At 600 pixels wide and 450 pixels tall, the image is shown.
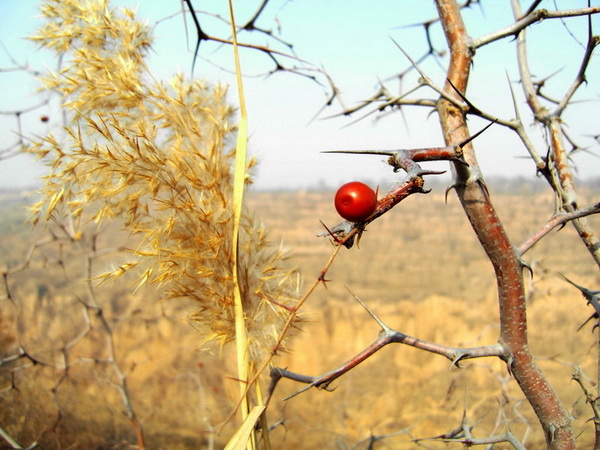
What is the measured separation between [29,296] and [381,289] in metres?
8.03

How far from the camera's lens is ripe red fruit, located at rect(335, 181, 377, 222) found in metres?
0.56

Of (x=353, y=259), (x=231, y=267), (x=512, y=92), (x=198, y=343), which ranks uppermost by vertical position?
(x=512, y=92)

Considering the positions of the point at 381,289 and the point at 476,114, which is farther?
the point at 381,289

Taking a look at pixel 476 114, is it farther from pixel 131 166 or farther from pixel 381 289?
pixel 381 289

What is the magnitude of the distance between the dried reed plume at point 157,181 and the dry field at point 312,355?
14 cm

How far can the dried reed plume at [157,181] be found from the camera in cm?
90

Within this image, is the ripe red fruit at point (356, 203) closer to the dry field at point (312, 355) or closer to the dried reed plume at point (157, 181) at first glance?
the dried reed plume at point (157, 181)

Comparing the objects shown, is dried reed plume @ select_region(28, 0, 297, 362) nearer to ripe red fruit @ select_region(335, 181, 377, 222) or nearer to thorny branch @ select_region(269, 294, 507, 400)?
thorny branch @ select_region(269, 294, 507, 400)

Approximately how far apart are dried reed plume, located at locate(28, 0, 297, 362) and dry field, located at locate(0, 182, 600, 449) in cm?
14

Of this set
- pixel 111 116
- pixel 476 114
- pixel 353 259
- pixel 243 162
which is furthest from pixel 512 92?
pixel 353 259

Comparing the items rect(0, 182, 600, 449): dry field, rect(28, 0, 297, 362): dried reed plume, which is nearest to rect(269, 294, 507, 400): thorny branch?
rect(28, 0, 297, 362): dried reed plume

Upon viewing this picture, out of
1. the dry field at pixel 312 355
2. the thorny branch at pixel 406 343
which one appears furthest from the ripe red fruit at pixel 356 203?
the dry field at pixel 312 355

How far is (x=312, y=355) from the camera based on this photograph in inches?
331

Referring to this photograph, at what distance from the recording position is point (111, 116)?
910 mm
